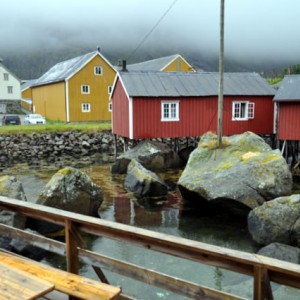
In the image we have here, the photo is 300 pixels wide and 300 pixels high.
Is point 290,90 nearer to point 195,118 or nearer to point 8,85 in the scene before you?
point 195,118

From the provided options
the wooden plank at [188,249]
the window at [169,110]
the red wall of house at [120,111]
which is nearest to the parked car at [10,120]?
the red wall of house at [120,111]

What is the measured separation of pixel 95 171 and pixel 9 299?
64.9 ft

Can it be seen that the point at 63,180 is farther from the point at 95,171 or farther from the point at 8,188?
the point at 95,171

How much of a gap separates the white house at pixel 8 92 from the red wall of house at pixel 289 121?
1712 inches

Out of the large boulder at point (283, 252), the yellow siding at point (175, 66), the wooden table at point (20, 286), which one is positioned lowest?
the large boulder at point (283, 252)

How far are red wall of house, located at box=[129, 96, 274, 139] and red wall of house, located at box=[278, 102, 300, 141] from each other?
3862mm

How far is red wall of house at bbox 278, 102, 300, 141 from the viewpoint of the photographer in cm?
2106

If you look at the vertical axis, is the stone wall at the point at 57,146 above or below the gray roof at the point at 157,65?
below

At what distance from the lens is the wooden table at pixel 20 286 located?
3016 millimetres

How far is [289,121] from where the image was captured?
70.3 feet

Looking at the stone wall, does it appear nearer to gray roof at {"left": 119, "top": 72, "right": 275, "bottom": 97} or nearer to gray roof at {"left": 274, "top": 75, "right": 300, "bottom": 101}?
gray roof at {"left": 119, "top": 72, "right": 275, "bottom": 97}

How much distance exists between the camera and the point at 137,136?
2362cm

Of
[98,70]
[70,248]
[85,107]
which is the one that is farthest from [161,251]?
[98,70]

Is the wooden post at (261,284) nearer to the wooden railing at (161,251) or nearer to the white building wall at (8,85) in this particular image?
the wooden railing at (161,251)
